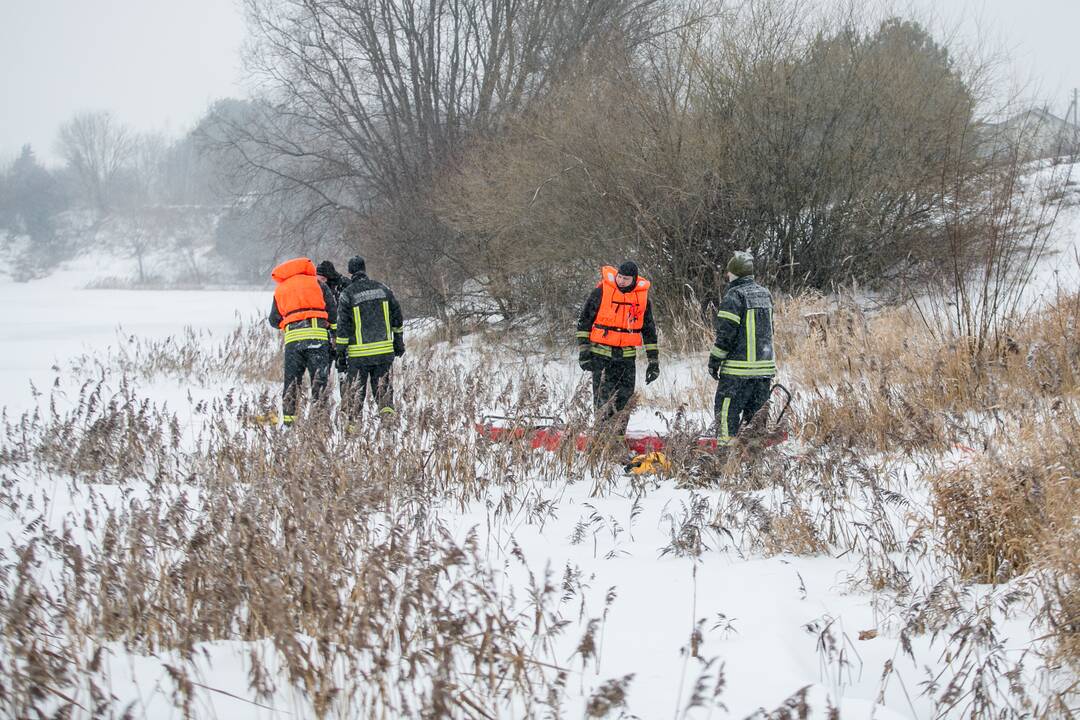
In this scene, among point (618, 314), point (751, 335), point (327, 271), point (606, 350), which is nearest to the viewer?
point (751, 335)

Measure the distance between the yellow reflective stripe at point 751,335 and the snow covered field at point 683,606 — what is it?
79 cm

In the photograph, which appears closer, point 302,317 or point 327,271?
point 302,317

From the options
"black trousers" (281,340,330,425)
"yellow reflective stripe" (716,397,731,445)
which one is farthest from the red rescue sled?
"black trousers" (281,340,330,425)

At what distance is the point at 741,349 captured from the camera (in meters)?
6.42

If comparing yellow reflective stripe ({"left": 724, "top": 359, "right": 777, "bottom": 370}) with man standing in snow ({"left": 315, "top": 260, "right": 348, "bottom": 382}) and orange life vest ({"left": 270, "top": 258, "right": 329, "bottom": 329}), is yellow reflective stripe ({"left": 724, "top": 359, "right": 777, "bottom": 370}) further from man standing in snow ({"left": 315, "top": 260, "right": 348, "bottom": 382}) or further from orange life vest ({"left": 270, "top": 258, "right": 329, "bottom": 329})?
orange life vest ({"left": 270, "top": 258, "right": 329, "bottom": 329})

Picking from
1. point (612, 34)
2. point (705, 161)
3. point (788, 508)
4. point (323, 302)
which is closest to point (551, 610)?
point (788, 508)

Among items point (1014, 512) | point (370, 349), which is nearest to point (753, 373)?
point (1014, 512)

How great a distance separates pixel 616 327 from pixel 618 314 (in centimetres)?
12

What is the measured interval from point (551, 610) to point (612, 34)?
49.2 feet

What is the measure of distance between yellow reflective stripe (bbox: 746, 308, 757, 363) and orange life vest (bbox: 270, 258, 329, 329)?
4337mm

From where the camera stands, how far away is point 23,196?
3009 inches

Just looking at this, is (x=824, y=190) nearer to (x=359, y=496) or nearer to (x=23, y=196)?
(x=359, y=496)

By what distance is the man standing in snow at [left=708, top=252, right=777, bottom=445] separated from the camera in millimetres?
6324

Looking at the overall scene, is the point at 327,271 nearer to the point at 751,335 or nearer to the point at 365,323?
the point at 365,323
